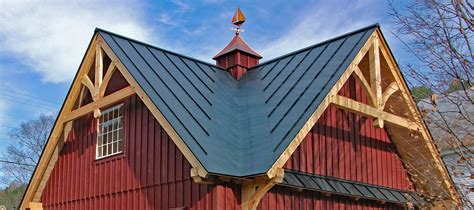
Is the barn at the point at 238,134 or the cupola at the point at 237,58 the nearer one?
the barn at the point at 238,134

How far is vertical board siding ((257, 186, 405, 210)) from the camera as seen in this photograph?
11109 millimetres

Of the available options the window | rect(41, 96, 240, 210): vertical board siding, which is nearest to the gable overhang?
rect(41, 96, 240, 210): vertical board siding

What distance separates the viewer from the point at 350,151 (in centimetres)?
1375

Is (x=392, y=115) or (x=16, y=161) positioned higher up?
(x=16, y=161)

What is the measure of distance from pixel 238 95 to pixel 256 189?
14.3 ft

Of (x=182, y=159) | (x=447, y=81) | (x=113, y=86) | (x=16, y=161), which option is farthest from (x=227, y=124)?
Answer: (x=16, y=161)

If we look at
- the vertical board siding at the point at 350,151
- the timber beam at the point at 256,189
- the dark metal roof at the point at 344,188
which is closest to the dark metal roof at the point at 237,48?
the vertical board siding at the point at 350,151

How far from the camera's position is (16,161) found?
123ft

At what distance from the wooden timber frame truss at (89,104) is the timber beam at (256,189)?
1.12 meters

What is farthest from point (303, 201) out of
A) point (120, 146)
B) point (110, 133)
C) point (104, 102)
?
point (110, 133)

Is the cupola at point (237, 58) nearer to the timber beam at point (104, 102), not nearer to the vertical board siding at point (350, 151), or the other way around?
the vertical board siding at point (350, 151)

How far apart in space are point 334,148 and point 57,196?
22.7 ft

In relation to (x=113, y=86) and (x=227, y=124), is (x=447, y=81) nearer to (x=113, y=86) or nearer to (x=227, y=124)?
(x=227, y=124)

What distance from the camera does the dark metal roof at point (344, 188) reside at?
37.9 feet
